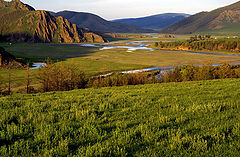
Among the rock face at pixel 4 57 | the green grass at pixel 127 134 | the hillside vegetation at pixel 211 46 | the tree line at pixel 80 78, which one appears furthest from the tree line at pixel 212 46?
the green grass at pixel 127 134

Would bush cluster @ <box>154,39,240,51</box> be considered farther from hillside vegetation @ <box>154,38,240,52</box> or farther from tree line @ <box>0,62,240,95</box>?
tree line @ <box>0,62,240,95</box>

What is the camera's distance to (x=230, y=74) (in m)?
27.7

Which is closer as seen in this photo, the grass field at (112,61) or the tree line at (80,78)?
the tree line at (80,78)

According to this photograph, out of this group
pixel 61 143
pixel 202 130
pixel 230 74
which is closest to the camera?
pixel 61 143

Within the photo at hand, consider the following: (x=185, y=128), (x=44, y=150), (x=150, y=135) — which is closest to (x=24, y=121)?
(x=44, y=150)

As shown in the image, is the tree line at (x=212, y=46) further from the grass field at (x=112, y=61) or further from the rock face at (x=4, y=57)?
the rock face at (x=4, y=57)

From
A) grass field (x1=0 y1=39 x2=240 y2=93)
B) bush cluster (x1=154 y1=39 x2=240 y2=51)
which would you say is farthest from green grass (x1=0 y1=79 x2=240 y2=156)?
bush cluster (x1=154 y1=39 x2=240 y2=51)

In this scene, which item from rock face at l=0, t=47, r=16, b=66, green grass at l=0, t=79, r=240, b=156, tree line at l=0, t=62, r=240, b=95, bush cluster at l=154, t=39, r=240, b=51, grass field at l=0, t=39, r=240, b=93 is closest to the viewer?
green grass at l=0, t=79, r=240, b=156

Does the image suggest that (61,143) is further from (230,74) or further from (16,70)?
(16,70)

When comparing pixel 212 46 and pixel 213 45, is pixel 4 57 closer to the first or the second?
pixel 212 46

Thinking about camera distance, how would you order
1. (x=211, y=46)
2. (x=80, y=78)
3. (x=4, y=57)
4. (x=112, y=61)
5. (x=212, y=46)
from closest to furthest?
(x=80, y=78) < (x=4, y=57) < (x=112, y=61) < (x=211, y=46) < (x=212, y=46)

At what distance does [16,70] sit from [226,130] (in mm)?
54734

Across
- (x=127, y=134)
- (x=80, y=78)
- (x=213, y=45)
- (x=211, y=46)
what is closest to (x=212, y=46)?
(x=211, y=46)

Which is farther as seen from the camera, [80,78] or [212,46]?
[212,46]
